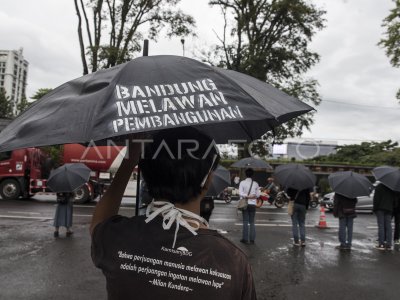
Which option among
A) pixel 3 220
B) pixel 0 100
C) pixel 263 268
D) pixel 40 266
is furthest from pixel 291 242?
pixel 0 100

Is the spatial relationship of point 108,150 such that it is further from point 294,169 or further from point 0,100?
point 0,100

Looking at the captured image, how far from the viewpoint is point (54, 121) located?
1701 millimetres

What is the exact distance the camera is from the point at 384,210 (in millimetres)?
9227

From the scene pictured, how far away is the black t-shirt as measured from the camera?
143cm

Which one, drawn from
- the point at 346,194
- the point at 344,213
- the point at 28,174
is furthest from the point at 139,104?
the point at 28,174

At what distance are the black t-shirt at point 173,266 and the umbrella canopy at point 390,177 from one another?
8383 mm

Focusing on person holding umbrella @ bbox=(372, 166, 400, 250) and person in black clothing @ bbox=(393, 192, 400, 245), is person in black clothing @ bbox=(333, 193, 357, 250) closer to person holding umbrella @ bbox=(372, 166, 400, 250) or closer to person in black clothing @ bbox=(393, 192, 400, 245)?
person holding umbrella @ bbox=(372, 166, 400, 250)

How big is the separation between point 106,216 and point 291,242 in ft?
28.8

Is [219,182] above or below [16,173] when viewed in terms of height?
above

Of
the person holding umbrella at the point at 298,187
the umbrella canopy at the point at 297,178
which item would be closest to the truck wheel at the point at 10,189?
the person holding umbrella at the point at 298,187

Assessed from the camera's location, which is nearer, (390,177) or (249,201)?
(390,177)

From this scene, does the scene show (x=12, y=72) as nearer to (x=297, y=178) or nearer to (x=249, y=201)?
(x=249, y=201)

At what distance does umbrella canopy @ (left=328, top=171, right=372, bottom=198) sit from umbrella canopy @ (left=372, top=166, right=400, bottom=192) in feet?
1.17

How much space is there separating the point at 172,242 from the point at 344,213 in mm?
8329
